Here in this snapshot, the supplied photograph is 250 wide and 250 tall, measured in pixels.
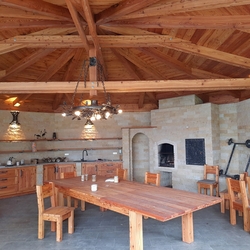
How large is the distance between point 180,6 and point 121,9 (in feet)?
2.98

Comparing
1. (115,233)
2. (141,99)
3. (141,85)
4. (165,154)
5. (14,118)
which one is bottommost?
(115,233)

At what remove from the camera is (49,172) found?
25.4ft

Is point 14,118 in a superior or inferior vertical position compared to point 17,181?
superior

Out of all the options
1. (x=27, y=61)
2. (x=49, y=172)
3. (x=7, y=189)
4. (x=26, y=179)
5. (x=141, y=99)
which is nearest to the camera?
(x=27, y=61)

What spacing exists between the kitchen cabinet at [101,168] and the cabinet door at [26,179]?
1.68 meters

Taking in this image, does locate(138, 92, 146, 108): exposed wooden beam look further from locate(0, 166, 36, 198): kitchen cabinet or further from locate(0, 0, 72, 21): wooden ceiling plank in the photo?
locate(0, 0, 72, 21): wooden ceiling plank

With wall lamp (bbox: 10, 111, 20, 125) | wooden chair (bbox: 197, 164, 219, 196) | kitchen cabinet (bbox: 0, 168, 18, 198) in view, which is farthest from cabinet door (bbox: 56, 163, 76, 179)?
wooden chair (bbox: 197, 164, 219, 196)

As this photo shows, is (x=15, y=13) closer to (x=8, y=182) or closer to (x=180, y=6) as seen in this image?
(x=180, y=6)

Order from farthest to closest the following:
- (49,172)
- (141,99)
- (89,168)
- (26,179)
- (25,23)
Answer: (141,99) < (89,168) < (49,172) < (26,179) < (25,23)

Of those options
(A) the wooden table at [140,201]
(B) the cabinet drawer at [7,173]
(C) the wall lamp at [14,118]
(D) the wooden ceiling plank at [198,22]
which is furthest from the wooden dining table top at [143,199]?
(C) the wall lamp at [14,118]

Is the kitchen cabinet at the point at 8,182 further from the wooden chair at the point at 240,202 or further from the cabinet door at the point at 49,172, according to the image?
the wooden chair at the point at 240,202

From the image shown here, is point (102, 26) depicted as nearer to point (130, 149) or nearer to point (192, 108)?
point (192, 108)

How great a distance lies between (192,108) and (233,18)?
368 cm

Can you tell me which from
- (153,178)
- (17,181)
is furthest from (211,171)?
(17,181)
